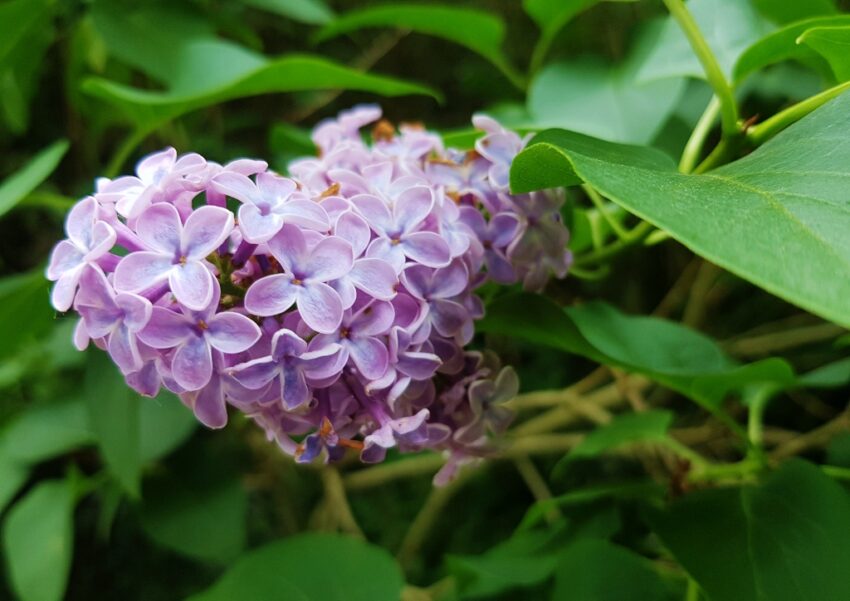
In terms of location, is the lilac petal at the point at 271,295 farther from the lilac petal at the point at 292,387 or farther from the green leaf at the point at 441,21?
the green leaf at the point at 441,21

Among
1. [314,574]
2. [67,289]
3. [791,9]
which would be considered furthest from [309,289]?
[791,9]

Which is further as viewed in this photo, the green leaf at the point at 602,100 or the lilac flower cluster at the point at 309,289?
the green leaf at the point at 602,100

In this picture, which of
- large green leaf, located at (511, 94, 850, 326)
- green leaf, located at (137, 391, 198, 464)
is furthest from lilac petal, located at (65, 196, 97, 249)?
green leaf, located at (137, 391, 198, 464)

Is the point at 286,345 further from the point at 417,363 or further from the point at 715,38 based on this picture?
the point at 715,38

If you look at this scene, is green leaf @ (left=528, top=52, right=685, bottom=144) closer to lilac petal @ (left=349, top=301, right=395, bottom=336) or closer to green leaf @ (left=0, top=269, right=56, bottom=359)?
lilac petal @ (left=349, top=301, right=395, bottom=336)

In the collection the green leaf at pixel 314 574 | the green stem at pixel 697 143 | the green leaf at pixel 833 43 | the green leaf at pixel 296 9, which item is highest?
the green leaf at pixel 833 43

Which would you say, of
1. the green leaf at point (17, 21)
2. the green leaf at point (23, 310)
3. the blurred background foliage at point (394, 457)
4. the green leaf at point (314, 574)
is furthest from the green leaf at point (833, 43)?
the green leaf at point (17, 21)

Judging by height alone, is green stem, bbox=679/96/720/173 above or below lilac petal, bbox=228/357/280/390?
above

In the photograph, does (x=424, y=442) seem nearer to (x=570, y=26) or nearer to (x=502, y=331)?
(x=502, y=331)
